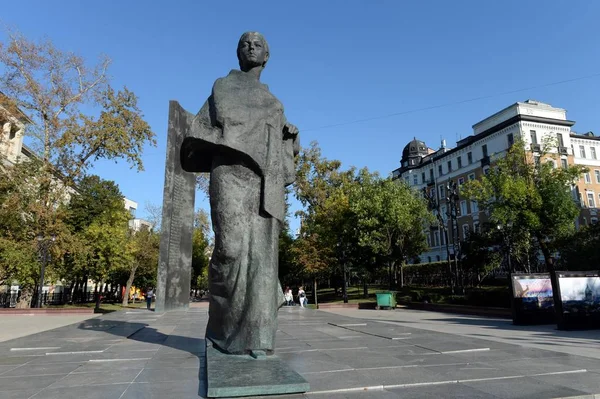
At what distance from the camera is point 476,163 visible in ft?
193

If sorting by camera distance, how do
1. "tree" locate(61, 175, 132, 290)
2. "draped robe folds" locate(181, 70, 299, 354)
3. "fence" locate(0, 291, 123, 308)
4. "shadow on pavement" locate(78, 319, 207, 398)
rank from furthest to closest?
"fence" locate(0, 291, 123, 308) < "tree" locate(61, 175, 132, 290) < "draped robe folds" locate(181, 70, 299, 354) < "shadow on pavement" locate(78, 319, 207, 398)

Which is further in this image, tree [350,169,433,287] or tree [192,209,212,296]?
tree [192,209,212,296]

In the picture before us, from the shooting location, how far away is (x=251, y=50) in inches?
216

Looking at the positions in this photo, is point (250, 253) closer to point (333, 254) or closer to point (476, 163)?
point (333, 254)

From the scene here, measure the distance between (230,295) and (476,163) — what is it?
199 ft

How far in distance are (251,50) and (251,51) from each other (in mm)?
14

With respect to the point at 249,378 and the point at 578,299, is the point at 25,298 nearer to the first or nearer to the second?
the point at 249,378

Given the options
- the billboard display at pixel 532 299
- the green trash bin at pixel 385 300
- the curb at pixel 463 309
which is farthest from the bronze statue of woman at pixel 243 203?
the green trash bin at pixel 385 300

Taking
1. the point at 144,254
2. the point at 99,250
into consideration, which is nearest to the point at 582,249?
the point at 99,250

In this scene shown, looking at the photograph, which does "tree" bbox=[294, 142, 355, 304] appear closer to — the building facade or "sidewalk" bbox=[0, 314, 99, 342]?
the building facade

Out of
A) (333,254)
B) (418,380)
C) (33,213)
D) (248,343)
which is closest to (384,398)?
(418,380)

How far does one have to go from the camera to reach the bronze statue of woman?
4707 millimetres

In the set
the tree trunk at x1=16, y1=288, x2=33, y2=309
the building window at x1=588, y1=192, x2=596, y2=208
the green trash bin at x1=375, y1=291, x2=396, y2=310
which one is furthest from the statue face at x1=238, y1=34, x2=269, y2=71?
the building window at x1=588, y1=192, x2=596, y2=208

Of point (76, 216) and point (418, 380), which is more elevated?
point (76, 216)
